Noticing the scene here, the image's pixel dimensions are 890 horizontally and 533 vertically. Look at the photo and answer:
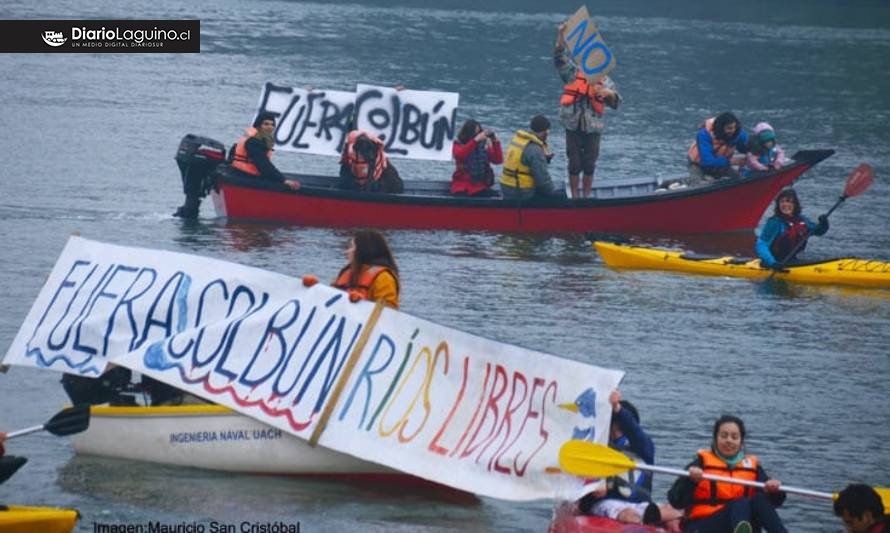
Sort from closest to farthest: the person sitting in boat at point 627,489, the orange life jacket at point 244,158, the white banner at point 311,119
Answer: the person sitting in boat at point 627,489
the orange life jacket at point 244,158
the white banner at point 311,119

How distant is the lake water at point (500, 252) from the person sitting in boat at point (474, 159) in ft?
2.36

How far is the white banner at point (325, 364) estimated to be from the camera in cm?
1295

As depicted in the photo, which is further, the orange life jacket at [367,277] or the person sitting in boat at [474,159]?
the person sitting in boat at [474,159]

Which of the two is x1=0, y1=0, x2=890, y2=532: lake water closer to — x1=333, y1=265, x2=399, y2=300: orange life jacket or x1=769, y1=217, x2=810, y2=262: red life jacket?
x1=769, y1=217, x2=810, y2=262: red life jacket

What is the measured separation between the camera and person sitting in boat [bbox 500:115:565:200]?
80.1 feet

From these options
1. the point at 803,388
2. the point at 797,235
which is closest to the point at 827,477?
the point at 803,388

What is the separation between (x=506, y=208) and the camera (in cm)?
2502

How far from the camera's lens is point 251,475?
1389 cm

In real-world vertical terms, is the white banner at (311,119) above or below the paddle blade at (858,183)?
above

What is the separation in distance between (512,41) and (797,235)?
136ft

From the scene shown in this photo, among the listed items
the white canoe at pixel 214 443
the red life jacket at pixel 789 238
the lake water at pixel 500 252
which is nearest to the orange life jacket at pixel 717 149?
the lake water at pixel 500 252

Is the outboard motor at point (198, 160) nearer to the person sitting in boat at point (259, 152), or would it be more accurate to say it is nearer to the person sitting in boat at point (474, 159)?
the person sitting in boat at point (259, 152)

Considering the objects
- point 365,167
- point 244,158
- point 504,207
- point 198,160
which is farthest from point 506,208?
point 198,160

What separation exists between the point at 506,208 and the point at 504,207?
32 millimetres
